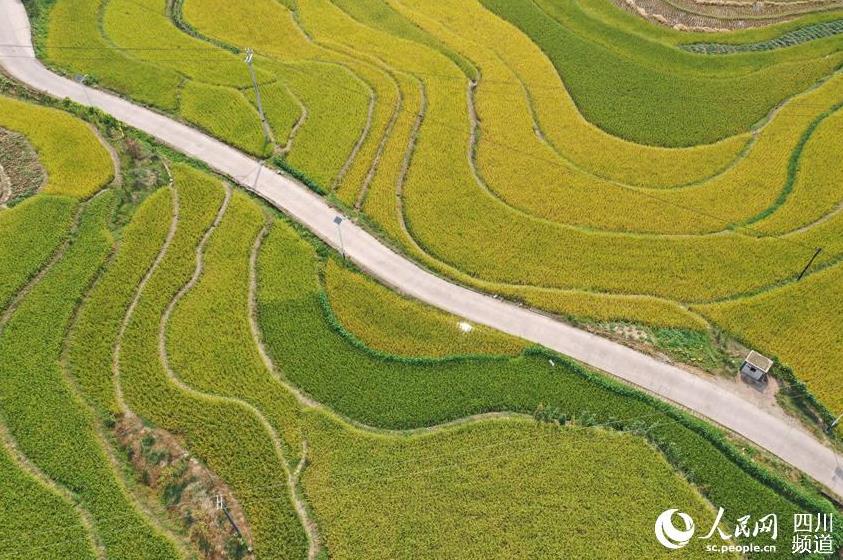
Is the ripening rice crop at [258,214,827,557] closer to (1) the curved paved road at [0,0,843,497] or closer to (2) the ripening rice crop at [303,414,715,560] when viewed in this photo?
(2) the ripening rice crop at [303,414,715,560]

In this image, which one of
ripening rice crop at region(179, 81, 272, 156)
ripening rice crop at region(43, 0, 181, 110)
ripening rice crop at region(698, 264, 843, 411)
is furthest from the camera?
ripening rice crop at region(43, 0, 181, 110)

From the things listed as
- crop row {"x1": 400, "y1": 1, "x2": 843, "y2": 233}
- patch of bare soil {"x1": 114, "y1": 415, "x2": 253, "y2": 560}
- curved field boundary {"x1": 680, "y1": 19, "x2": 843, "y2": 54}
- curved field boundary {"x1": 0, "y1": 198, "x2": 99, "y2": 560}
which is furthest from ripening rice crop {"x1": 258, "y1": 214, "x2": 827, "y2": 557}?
curved field boundary {"x1": 680, "y1": 19, "x2": 843, "y2": 54}

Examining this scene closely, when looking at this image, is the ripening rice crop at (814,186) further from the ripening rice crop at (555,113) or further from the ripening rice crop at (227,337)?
the ripening rice crop at (227,337)

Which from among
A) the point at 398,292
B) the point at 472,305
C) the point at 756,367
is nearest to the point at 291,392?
the point at 398,292

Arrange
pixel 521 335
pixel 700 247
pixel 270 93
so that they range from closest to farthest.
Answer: pixel 521 335 < pixel 700 247 < pixel 270 93

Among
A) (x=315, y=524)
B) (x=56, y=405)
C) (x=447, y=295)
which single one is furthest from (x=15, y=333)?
(x=447, y=295)

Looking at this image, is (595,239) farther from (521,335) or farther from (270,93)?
(270,93)

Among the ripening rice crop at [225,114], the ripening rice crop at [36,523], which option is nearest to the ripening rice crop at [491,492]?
the ripening rice crop at [36,523]
